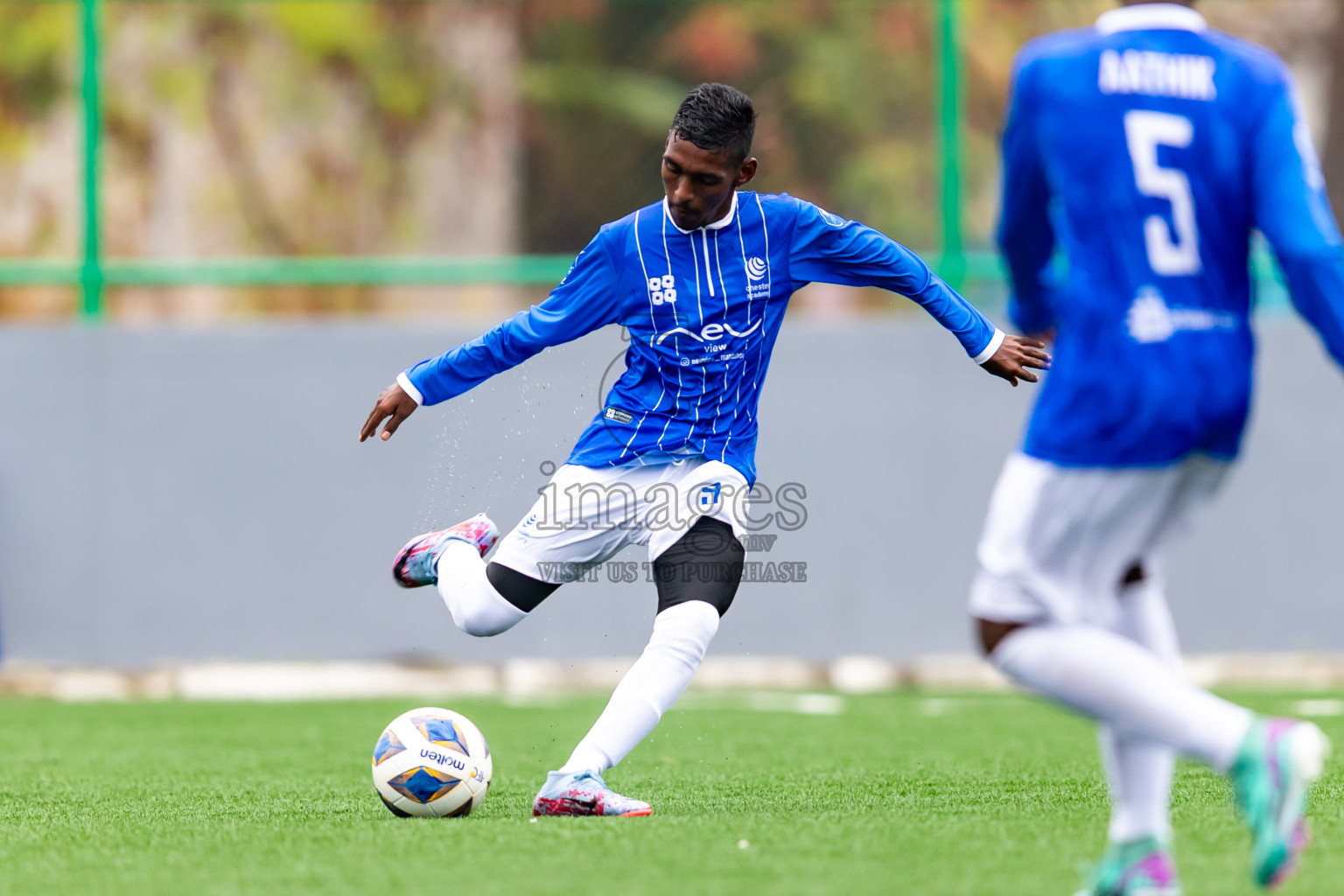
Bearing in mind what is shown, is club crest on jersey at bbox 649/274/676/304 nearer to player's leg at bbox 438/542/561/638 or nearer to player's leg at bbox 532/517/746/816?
player's leg at bbox 532/517/746/816

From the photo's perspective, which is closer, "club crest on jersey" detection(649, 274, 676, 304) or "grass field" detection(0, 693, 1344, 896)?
"grass field" detection(0, 693, 1344, 896)

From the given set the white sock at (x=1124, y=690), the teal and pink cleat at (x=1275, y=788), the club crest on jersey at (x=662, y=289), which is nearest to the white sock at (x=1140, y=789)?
the white sock at (x=1124, y=690)

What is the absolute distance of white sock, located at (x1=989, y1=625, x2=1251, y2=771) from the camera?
3316 millimetres

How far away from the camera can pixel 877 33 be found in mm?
10969

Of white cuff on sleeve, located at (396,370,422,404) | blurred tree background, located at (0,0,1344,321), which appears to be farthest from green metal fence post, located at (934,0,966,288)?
white cuff on sleeve, located at (396,370,422,404)

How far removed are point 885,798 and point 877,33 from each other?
6.76 meters

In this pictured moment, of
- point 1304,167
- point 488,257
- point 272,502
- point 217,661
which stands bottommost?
point 217,661

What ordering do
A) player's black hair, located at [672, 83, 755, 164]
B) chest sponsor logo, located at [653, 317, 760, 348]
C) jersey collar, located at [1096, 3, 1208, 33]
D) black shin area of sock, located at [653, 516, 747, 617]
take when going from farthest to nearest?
chest sponsor logo, located at [653, 317, 760, 348], black shin area of sock, located at [653, 516, 747, 617], player's black hair, located at [672, 83, 755, 164], jersey collar, located at [1096, 3, 1208, 33]

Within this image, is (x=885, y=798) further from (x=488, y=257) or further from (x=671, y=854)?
(x=488, y=257)

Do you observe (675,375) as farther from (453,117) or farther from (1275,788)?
(453,117)

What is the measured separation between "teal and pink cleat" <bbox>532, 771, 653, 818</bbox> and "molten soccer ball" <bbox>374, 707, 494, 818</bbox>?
27 centimetres

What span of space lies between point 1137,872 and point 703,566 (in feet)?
6.27

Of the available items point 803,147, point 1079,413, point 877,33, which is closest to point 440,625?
point 803,147

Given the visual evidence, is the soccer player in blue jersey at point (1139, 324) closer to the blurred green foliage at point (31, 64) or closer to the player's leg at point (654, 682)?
the player's leg at point (654, 682)
